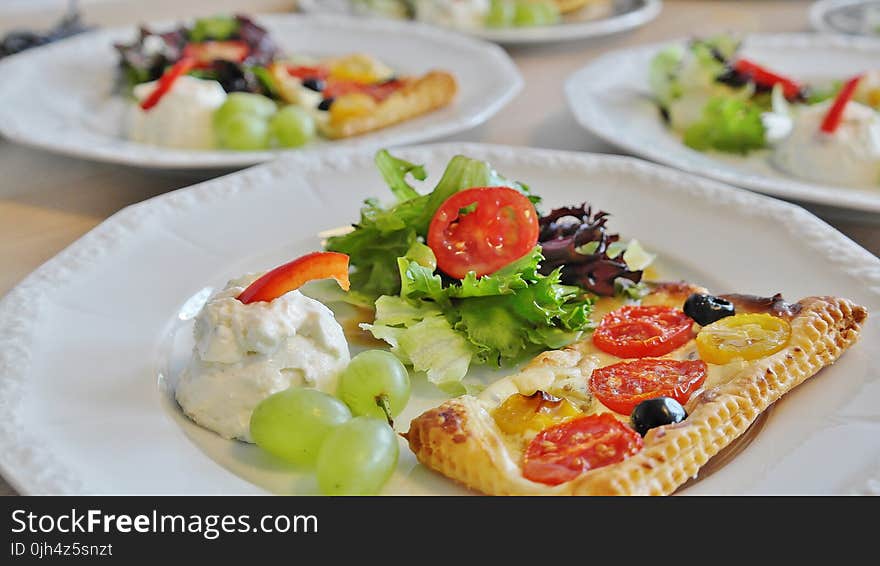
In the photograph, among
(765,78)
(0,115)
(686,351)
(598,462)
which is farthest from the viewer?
(765,78)

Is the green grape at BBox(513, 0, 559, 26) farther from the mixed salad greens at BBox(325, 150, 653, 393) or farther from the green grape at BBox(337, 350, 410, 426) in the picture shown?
the green grape at BBox(337, 350, 410, 426)

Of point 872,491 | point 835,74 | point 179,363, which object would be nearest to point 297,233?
point 179,363

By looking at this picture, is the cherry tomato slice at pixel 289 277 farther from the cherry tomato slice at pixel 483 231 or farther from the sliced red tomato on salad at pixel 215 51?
the sliced red tomato on salad at pixel 215 51

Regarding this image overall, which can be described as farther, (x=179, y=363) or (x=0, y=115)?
(x=0, y=115)

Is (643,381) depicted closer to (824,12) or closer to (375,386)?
(375,386)

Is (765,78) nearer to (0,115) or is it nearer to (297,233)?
(297,233)

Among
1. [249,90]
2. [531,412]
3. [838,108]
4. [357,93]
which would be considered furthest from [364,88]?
[531,412]

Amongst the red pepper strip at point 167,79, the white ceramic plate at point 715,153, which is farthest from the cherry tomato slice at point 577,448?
the red pepper strip at point 167,79
